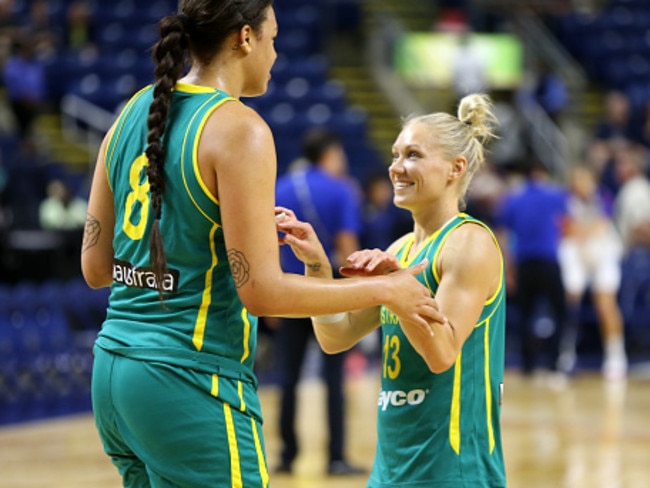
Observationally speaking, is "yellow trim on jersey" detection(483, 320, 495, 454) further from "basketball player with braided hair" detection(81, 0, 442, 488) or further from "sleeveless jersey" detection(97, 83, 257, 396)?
"sleeveless jersey" detection(97, 83, 257, 396)

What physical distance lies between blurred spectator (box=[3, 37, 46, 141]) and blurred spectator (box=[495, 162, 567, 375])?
16.9 feet

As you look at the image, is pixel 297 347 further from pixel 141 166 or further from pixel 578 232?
pixel 578 232

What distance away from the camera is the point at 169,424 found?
2.66 m

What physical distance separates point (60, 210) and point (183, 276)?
920 cm

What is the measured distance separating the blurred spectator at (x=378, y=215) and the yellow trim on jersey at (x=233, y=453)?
8964mm

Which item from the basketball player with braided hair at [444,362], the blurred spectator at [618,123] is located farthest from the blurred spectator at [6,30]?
the basketball player with braided hair at [444,362]

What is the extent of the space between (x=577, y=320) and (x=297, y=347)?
6248 millimetres

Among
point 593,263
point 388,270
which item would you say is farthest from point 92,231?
point 593,263

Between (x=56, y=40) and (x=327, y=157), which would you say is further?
(x=56, y=40)

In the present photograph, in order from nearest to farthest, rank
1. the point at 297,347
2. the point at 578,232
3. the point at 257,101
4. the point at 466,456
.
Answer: the point at 466,456 < the point at 297,347 < the point at 578,232 < the point at 257,101

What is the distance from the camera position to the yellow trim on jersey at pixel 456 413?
3.23 m

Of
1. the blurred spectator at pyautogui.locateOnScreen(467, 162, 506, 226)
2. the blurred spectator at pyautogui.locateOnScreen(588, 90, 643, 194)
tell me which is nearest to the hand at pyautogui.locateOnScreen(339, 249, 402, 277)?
the blurred spectator at pyautogui.locateOnScreen(467, 162, 506, 226)

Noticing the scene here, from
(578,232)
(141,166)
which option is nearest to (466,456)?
(141,166)

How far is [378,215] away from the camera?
12.2 metres
